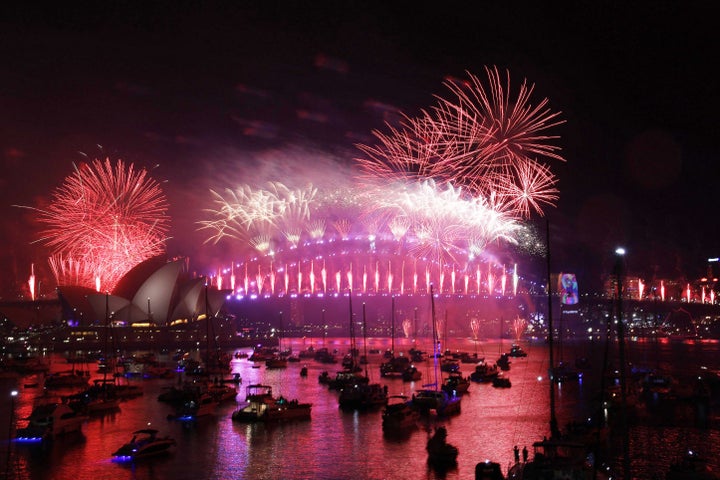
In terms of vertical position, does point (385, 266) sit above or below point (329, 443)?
above

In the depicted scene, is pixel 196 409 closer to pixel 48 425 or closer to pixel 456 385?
pixel 48 425

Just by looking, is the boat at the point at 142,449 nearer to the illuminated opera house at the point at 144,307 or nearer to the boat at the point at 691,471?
the boat at the point at 691,471

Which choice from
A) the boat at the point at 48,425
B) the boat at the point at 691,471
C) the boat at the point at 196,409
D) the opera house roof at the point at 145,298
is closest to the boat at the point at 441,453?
the boat at the point at 691,471

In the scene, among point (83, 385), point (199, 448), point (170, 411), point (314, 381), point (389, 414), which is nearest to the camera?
point (199, 448)

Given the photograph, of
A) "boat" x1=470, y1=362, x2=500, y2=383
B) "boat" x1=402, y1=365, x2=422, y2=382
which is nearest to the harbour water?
"boat" x1=470, y1=362, x2=500, y2=383

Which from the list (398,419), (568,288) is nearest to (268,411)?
(398,419)

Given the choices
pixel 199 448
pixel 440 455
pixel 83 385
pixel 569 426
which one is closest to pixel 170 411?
pixel 199 448

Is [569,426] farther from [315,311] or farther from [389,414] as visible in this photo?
[315,311]
